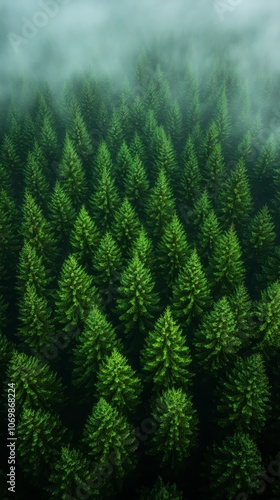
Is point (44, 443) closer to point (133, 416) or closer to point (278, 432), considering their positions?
point (133, 416)

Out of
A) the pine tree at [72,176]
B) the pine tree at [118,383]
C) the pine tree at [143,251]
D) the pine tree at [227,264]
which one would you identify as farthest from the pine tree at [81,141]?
the pine tree at [118,383]

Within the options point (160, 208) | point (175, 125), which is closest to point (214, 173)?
point (160, 208)

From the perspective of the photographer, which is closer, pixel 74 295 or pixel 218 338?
pixel 218 338

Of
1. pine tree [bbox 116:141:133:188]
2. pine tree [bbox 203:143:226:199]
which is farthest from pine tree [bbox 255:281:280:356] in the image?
pine tree [bbox 116:141:133:188]

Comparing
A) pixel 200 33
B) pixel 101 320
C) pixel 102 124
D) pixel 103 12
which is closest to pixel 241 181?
pixel 101 320

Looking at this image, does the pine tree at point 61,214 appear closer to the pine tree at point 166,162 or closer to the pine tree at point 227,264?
the pine tree at point 166,162

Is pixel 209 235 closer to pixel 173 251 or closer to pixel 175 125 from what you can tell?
pixel 173 251
